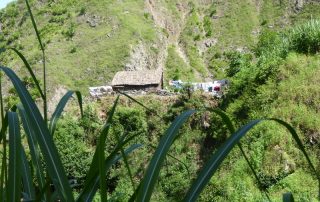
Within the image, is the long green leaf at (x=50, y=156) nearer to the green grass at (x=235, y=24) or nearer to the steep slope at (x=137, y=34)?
the steep slope at (x=137, y=34)

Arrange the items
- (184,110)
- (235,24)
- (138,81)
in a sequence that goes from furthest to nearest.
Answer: (235,24)
(138,81)
(184,110)

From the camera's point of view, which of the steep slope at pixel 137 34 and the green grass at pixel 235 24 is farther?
the green grass at pixel 235 24

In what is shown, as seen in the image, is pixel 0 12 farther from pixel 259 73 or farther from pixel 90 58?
pixel 259 73

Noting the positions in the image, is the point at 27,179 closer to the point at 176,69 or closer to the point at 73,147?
the point at 73,147

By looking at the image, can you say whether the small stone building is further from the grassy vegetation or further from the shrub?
the grassy vegetation

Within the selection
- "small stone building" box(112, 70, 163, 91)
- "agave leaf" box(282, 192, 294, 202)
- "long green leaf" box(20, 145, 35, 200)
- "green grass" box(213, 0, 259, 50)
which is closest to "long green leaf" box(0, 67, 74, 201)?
"long green leaf" box(20, 145, 35, 200)

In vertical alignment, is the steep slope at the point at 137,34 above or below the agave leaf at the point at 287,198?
above

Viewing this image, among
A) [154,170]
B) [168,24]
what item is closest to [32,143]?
[154,170]

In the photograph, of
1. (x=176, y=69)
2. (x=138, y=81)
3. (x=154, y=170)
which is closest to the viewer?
(x=154, y=170)

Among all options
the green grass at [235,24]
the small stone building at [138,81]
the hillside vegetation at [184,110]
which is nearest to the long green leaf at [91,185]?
the hillside vegetation at [184,110]

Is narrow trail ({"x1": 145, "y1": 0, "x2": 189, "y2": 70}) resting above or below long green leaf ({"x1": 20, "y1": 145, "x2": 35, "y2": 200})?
above
